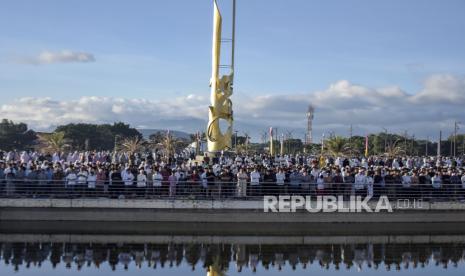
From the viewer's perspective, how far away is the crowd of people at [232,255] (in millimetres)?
19328

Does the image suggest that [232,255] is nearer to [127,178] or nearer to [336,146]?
[127,178]

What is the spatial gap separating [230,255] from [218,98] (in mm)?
13524

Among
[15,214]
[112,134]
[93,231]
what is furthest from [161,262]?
[112,134]

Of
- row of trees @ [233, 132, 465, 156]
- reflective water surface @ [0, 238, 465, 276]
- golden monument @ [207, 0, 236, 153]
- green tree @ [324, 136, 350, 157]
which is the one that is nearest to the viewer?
reflective water surface @ [0, 238, 465, 276]

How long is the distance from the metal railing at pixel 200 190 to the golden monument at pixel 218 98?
292 inches

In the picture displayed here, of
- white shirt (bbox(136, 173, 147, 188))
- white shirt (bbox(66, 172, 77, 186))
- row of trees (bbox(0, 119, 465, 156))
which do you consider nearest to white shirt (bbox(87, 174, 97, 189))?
white shirt (bbox(66, 172, 77, 186))

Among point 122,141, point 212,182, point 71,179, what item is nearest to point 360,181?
point 212,182

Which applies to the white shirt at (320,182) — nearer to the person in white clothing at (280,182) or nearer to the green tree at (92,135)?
the person in white clothing at (280,182)

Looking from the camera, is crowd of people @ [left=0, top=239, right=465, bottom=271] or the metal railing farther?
the metal railing

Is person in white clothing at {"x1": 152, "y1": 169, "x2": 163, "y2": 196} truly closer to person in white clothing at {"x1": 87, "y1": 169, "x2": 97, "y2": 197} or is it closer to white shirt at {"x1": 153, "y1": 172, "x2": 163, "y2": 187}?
white shirt at {"x1": 153, "y1": 172, "x2": 163, "y2": 187}

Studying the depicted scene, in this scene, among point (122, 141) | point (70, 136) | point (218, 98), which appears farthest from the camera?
point (70, 136)

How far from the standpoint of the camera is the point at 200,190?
26.2 m

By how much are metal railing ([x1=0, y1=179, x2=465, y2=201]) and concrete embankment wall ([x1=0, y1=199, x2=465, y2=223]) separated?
0.40 meters

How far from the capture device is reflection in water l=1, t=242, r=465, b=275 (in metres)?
19.3
